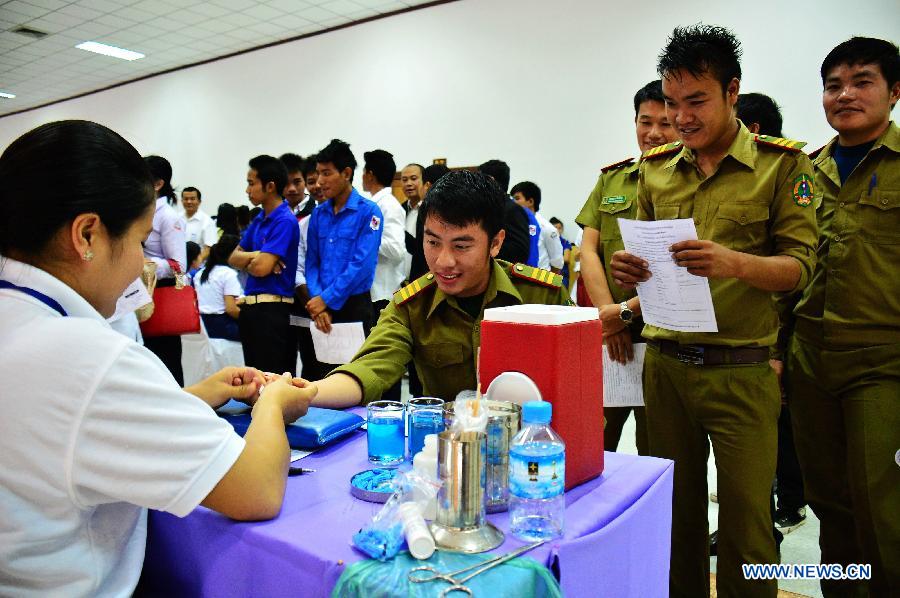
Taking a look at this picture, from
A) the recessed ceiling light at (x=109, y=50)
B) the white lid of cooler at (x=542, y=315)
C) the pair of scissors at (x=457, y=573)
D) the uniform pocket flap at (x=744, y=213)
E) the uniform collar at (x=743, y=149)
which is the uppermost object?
the recessed ceiling light at (x=109, y=50)

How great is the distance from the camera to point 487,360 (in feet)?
3.73

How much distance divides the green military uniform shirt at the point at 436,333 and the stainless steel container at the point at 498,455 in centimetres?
65

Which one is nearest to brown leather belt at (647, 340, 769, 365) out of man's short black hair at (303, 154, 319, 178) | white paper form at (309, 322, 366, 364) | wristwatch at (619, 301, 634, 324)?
wristwatch at (619, 301, 634, 324)

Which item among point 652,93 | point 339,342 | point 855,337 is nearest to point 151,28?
point 339,342

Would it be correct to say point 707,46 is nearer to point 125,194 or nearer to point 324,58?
point 125,194

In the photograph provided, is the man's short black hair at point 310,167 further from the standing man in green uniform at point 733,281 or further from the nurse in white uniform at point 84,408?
the nurse in white uniform at point 84,408

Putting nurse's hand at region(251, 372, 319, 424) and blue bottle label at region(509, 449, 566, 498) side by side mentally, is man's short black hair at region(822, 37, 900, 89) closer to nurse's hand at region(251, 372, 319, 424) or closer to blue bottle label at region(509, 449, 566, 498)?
blue bottle label at region(509, 449, 566, 498)

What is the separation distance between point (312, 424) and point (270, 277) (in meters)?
2.34

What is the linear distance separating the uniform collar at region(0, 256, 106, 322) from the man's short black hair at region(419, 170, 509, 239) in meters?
0.87

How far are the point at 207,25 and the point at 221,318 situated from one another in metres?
3.98

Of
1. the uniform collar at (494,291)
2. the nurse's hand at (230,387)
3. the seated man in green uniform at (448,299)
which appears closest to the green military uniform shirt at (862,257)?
the seated man in green uniform at (448,299)

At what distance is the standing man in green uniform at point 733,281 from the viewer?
1.56 meters

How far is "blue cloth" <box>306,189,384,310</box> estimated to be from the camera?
3.34 m

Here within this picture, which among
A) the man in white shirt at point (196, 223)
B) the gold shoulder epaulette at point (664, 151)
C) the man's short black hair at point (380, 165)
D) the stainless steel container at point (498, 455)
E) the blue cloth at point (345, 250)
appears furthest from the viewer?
the man in white shirt at point (196, 223)
